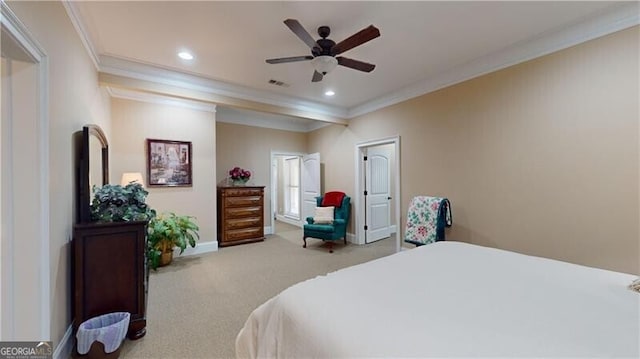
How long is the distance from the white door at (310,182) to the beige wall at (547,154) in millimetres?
2629

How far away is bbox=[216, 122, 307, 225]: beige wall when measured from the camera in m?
5.52

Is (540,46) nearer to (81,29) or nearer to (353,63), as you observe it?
(353,63)

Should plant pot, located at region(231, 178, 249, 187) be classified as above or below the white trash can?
above

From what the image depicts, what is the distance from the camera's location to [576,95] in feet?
8.28

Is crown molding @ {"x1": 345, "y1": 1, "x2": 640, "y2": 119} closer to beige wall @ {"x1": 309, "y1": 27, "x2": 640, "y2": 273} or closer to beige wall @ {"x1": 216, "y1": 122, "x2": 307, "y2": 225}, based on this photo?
beige wall @ {"x1": 309, "y1": 27, "x2": 640, "y2": 273}

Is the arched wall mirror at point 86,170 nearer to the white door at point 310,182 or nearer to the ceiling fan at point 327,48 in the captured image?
the ceiling fan at point 327,48

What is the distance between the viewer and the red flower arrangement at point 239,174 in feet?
17.4

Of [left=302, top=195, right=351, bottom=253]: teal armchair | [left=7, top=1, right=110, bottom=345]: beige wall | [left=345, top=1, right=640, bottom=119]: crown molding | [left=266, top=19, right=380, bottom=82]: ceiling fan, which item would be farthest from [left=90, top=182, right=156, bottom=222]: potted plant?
[left=345, top=1, right=640, bottom=119]: crown molding

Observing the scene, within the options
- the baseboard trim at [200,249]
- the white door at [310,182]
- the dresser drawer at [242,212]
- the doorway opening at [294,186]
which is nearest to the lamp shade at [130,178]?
the baseboard trim at [200,249]

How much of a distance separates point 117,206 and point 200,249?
2388 mm

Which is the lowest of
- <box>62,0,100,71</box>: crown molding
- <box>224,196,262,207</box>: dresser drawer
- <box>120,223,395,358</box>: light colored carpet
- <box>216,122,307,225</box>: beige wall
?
<box>120,223,395,358</box>: light colored carpet

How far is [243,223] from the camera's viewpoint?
4992 millimetres

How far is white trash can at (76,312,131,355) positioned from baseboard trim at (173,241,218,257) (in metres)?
2.36

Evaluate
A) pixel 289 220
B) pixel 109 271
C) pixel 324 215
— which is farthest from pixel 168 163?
pixel 289 220
